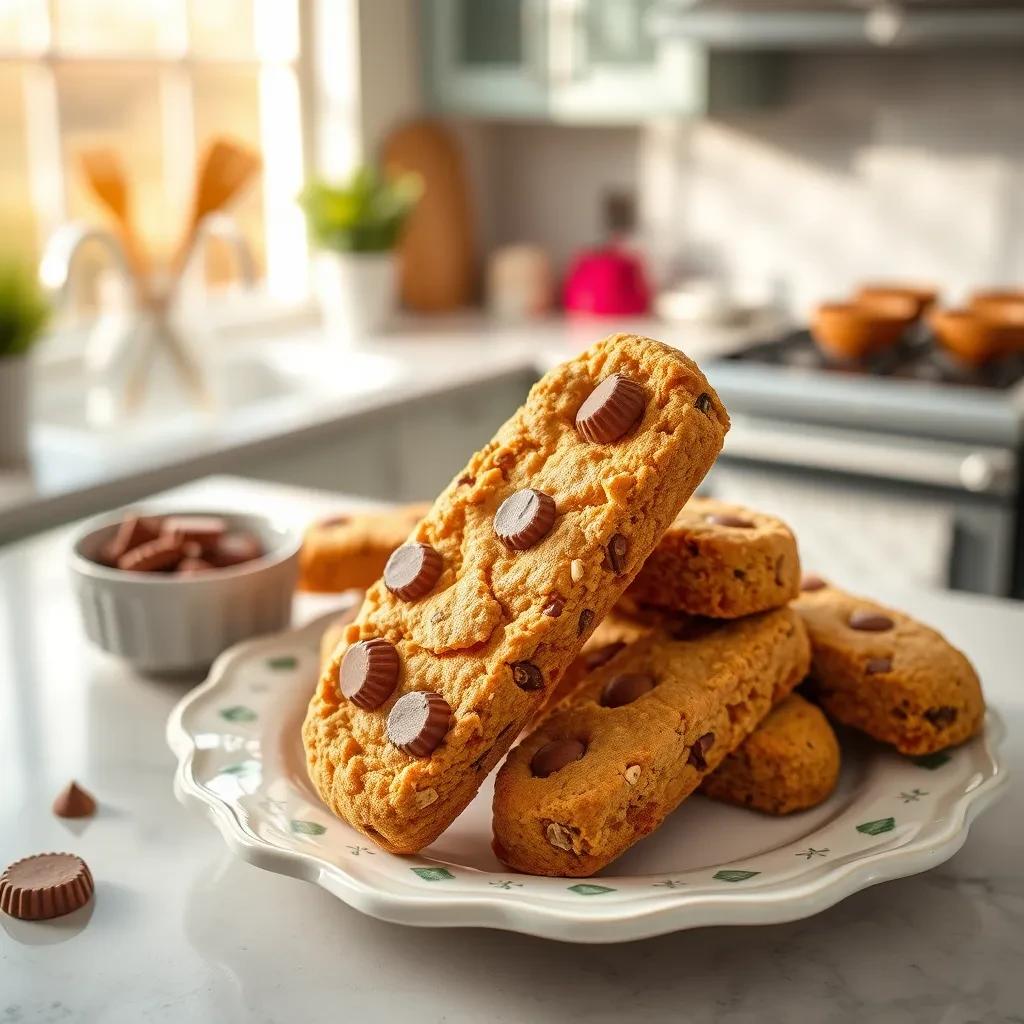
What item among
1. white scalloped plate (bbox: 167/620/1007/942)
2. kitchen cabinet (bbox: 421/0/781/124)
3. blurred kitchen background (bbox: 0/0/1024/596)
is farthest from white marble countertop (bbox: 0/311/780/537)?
white scalloped plate (bbox: 167/620/1007/942)

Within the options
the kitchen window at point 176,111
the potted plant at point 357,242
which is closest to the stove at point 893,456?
the potted plant at point 357,242

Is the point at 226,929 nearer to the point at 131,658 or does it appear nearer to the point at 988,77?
the point at 131,658

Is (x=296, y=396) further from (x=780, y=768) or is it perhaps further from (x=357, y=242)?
(x=780, y=768)

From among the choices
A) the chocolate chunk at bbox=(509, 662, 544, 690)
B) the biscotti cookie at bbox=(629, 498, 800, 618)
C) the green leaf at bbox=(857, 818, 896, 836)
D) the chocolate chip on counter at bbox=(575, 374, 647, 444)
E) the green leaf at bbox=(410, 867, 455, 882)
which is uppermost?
the chocolate chip on counter at bbox=(575, 374, 647, 444)

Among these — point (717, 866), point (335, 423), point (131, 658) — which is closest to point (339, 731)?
point (717, 866)

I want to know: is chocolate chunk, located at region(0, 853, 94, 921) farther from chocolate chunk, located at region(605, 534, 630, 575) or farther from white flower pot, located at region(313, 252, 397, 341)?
white flower pot, located at region(313, 252, 397, 341)

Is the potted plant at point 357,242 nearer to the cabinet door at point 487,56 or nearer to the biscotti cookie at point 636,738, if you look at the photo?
the cabinet door at point 487,56
